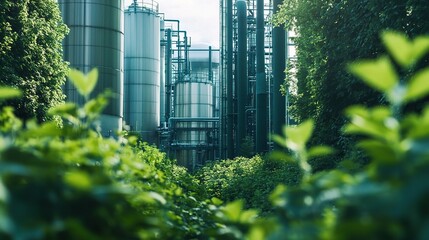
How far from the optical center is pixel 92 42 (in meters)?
21.5

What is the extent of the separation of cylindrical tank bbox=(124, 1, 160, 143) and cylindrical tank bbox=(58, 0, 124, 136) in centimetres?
1013

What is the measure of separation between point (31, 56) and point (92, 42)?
8.17m

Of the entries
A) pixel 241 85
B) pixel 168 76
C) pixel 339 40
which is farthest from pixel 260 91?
pixel 168 76

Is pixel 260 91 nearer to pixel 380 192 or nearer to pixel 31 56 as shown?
pixel 31 56

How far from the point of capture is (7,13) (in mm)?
13273

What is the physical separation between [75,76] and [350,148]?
881 cm

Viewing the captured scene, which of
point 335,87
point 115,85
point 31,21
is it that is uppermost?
point 115,85

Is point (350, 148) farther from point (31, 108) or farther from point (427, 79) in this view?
point (427, 79)

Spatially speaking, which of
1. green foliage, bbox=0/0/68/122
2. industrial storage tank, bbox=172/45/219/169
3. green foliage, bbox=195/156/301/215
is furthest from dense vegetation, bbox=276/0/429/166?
industrial storage tank, bbox=172/45/219/169

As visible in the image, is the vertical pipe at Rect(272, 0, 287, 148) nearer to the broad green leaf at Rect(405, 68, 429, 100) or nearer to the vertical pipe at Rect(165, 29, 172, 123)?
the broad green leaf at Rect(405, 68, 429, 100)

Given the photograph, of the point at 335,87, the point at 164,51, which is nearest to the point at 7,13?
the point at 335,87

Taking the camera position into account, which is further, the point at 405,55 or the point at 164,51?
the point at 164,51

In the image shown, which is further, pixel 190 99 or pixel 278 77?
pixel 190 99

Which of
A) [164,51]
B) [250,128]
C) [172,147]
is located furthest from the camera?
[164,51]
